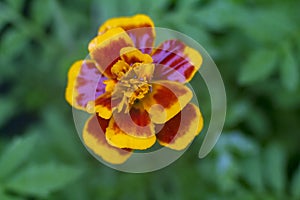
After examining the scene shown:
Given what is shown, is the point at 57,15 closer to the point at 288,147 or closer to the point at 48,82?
the point at 48,82

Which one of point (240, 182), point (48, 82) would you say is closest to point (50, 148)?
point (48, 82)

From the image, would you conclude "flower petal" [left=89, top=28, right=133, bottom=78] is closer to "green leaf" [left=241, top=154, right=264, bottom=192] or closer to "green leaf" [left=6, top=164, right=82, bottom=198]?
"green leaf" [left=6, top=164, right=82, bottom=198]

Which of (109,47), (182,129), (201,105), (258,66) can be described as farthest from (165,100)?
(201,105)

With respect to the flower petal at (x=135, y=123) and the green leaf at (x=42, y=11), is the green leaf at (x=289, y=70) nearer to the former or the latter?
the flower petal at (x=135, y=123)

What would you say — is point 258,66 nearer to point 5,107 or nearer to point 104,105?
point 104,105

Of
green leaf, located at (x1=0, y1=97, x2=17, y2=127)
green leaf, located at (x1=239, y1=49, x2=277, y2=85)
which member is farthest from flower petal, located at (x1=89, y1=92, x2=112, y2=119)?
green leaf, located at (x1=0, y1=97, x2=17, y2=127)

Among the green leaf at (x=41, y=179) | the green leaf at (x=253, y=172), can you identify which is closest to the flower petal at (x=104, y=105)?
the green leaf at (x=41, y=179)
